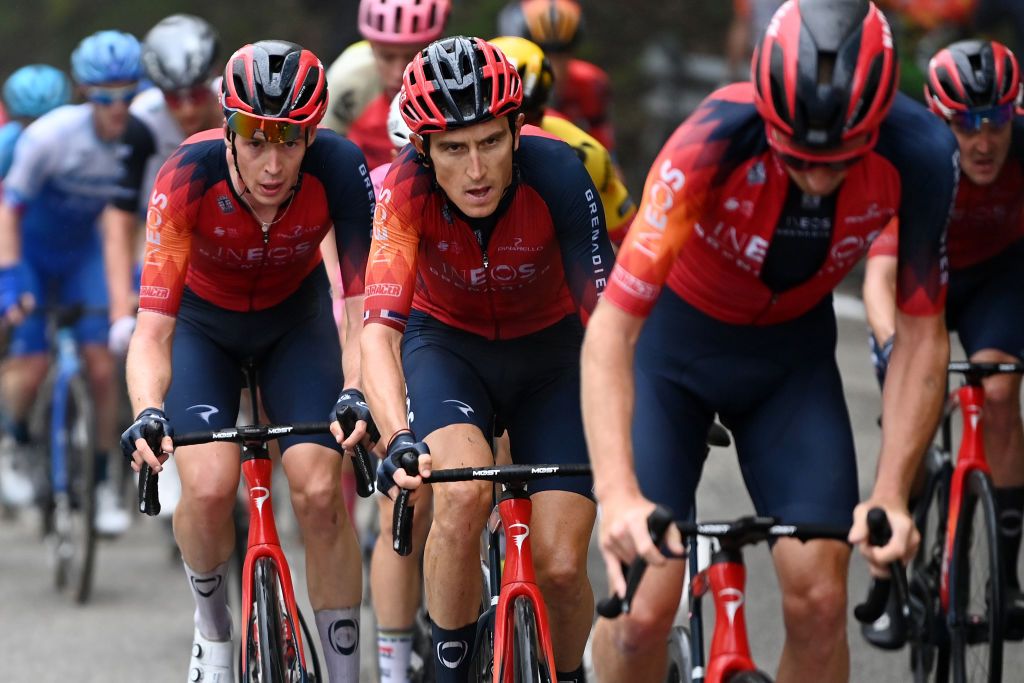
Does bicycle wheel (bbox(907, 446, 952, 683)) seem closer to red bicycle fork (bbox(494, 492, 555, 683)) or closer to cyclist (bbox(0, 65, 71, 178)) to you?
red bicycle fork (bbox(494, 492, 555, 683))

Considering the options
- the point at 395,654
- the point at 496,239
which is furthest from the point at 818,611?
the point at 395,654

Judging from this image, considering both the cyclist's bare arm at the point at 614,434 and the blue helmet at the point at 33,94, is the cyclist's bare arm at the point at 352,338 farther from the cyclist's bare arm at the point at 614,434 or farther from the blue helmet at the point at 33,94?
the blue helmet at the point at 33,94

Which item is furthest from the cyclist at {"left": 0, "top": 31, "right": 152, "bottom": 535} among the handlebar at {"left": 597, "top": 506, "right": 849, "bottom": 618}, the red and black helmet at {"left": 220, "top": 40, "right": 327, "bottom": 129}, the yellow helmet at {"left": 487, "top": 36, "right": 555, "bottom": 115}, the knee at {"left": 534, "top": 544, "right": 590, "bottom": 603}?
the handlebar at {"left": 597, "top": 506, "right": 849, "bottom": 618}

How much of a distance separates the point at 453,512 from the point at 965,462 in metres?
2.03

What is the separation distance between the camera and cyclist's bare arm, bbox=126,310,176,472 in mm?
5496

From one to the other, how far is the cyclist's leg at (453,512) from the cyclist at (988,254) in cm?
180

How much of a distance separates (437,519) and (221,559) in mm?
992

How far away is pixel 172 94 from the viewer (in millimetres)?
8219

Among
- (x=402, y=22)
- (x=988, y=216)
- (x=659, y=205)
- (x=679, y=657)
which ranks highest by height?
(x=402, y=22)

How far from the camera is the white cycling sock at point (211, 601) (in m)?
5.83

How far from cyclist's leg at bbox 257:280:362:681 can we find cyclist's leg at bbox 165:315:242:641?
188 mm

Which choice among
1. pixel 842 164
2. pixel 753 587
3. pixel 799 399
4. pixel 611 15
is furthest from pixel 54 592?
pixel 611 15

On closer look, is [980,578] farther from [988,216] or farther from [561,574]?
[561,574]

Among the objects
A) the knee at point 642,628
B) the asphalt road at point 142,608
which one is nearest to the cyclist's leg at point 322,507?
the knee at point 642,628
